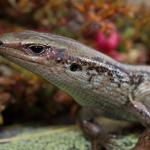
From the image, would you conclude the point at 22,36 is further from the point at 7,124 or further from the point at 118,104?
the point at 7,124

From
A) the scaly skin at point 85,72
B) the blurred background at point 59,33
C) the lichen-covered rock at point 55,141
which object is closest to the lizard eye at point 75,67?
the scaly skin at point 85,72

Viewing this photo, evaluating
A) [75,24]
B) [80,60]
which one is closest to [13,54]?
[80,60]

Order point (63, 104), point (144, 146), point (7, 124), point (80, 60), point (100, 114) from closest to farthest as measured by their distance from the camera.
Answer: point (144, 146) < point (80, 60) < point (100, 114) < point (7, 124) < point (63, 104)

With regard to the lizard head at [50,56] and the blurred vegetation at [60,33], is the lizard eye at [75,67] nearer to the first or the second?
the lizard head at [50,56]

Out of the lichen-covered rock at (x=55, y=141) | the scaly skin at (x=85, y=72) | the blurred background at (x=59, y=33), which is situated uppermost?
→ the blurred background at (x=59, y=33)

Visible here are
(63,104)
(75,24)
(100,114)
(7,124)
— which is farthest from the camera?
(75,24)

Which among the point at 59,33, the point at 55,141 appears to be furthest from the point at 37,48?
the point at 59,33
